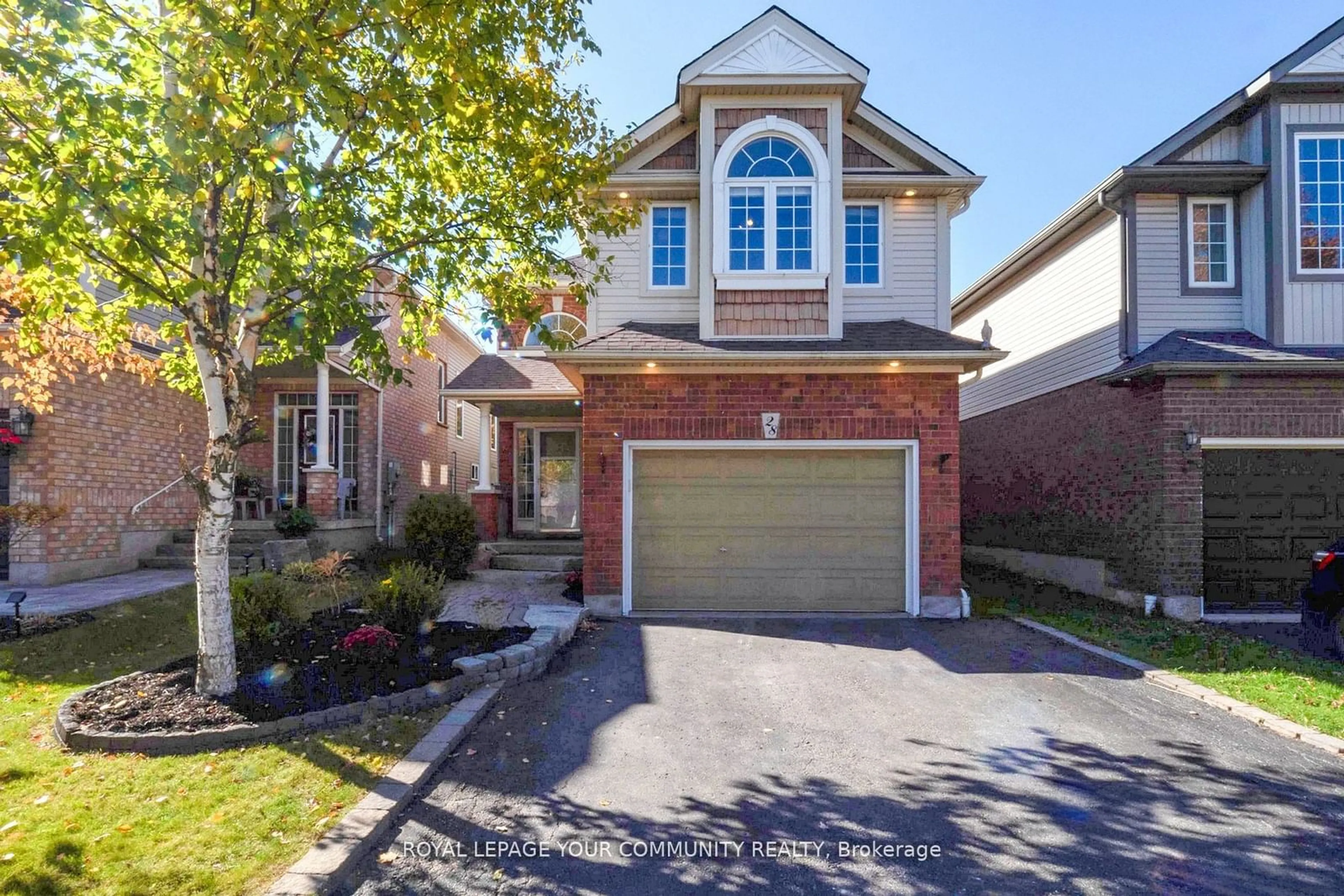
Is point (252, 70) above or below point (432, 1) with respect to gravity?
below

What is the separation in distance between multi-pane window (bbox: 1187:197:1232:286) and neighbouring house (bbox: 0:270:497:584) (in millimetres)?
10814

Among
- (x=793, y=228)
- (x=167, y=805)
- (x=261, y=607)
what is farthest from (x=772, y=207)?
(x=167, y=805)

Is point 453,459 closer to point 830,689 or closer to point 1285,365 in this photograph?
point 830,689

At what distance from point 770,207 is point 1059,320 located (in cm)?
619

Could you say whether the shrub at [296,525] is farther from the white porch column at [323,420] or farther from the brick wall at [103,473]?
the brick wall at [103,473]

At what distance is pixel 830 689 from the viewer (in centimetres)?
649

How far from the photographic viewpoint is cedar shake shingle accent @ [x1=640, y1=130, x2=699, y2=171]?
35.6 feet

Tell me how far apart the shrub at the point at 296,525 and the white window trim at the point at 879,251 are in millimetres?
9523

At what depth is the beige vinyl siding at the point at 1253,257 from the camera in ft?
33.9

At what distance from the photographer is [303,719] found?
203 inches


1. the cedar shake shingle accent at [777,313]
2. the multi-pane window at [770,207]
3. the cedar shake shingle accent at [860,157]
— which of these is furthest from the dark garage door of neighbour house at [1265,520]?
the multi-pane window at [770,207]

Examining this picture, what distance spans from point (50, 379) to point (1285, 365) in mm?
16456

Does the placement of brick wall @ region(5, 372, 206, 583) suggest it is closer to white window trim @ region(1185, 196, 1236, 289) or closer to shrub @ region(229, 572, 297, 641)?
shrub @ region(229, 572, 297, 641)

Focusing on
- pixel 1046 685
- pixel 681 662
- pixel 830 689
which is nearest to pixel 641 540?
pixel 681 662
